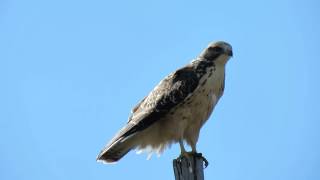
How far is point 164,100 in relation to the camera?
7.49 m

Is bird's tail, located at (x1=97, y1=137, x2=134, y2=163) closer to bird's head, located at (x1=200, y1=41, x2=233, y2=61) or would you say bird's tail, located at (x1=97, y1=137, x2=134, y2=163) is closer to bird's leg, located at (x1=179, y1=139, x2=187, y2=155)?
bird's leg, located at (x1=179, y1=139, x2=187, y2=155)

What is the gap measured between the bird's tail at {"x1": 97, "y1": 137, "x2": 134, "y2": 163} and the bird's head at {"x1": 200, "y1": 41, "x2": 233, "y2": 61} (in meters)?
1.37

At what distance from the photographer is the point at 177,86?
7.54m

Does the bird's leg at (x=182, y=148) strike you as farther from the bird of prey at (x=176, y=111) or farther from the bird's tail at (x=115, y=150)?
the bird's tail at (x=115, y=150)

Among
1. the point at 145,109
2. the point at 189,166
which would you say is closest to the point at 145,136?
the point at 145,109

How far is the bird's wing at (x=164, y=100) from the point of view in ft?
24.2

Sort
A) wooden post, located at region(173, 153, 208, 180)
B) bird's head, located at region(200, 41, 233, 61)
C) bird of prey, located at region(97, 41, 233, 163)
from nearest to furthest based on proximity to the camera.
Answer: wooden post, located at region(173, 153, 208, 180) < bird of prey, located at region(97, 41, 233, 163) < bird's head, located at region(200, 41, 233, 61)

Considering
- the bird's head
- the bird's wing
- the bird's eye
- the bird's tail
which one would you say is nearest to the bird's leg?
the bird's wing

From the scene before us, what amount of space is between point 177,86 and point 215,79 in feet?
1.44

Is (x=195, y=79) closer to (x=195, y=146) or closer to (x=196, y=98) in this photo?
(x=196, y=98)

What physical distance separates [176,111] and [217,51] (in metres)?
0.97

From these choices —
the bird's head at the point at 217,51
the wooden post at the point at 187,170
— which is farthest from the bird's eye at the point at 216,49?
the wooden post at the point at 187,170

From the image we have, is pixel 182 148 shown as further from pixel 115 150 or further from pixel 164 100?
pixel 115 150

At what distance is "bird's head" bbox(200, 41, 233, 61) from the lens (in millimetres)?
7844
